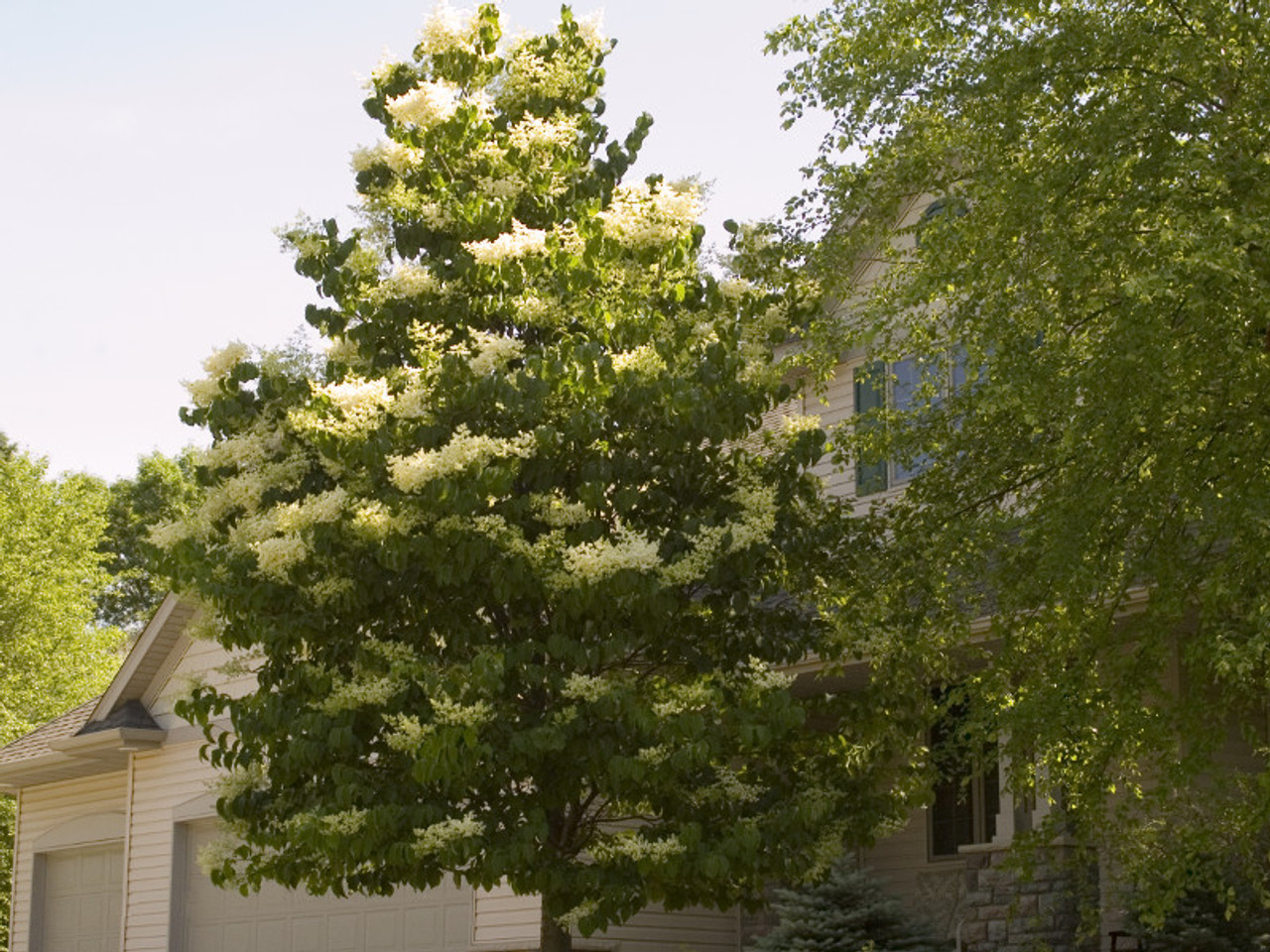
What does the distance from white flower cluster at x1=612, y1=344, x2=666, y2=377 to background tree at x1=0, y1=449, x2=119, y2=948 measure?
24.8m

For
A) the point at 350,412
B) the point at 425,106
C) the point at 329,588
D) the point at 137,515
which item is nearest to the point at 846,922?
the point at 329,588

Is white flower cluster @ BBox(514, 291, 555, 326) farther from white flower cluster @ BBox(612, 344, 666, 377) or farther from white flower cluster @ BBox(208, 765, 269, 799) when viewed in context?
white flower cluster @ BBox(208, 765, 269, 799)

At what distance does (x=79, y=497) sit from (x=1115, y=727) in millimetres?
29950

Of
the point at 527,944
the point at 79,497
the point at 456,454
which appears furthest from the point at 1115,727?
the point at 79,497

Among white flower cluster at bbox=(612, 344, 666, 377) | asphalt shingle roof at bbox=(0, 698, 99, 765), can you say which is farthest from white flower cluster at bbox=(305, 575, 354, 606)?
asphalt shingle roof at bbox=(0, 698, 99, 765)

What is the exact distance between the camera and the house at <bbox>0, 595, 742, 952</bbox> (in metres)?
17.9

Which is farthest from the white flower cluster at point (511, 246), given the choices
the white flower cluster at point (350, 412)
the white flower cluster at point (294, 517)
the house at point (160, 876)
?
the house at point (160, 876)

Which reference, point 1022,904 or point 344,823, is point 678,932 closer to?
point 1022,904

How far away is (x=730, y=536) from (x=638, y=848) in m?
2.07

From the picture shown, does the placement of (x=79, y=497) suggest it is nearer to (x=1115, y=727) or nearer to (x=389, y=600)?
(x=389, y=600)

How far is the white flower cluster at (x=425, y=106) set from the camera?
1277 centimetres

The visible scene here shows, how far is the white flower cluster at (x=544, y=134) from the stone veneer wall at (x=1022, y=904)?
20.6 ft

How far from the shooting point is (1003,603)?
1180cm

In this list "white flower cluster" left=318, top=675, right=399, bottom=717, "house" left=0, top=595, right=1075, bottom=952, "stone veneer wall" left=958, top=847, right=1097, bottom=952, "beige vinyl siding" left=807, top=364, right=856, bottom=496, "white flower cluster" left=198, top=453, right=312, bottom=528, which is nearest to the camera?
"white flower cluster" left=318, top=675, right=399, bottom=717
